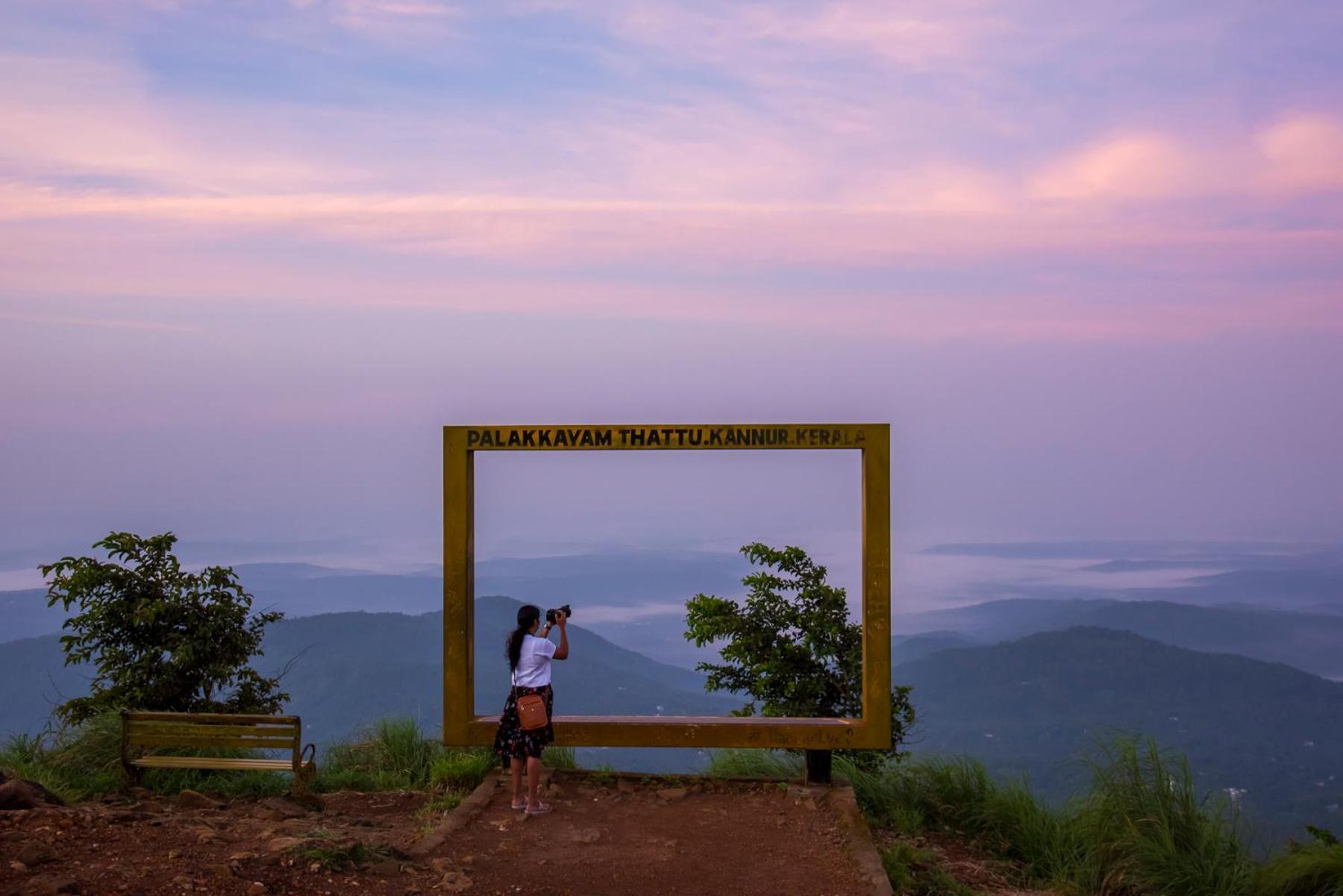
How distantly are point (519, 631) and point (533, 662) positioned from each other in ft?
0.84

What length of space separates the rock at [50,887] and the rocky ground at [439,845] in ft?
0.04

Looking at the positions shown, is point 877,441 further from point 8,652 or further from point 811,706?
point 8,652

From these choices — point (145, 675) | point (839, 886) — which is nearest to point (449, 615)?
point (145, 675)

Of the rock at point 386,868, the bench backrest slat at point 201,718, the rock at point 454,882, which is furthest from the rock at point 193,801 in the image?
the rock at point 454,882

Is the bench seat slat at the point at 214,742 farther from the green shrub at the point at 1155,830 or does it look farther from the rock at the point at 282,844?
the green shrub at the point at 1155,830

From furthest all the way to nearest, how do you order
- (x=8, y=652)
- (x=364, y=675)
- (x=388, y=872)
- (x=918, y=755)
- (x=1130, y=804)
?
1. (x=8, y=652)
2. (x=364, y=675)
3. (x=918, y=755)
4. (x=1130, y=804)
5. (x=388, y=872)

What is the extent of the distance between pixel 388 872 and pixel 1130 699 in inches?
2142

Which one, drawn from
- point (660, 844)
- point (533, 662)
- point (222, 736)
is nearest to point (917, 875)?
point (660, 844)

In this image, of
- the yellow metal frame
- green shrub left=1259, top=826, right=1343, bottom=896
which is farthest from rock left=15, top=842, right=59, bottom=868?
green shrub left=1259, top=826, right=1343, bottom=896

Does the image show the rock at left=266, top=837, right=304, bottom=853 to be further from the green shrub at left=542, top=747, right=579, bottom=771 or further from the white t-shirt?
the green shrub at left=542, top=747, right=579, bottom=771

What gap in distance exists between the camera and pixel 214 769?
10812 millimetres

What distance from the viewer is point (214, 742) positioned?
10.0 metres

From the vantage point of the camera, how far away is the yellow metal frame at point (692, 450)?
10102 millimetres

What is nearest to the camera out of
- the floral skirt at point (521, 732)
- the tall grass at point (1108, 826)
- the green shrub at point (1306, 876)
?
the green shrub at point (1306, 876)
